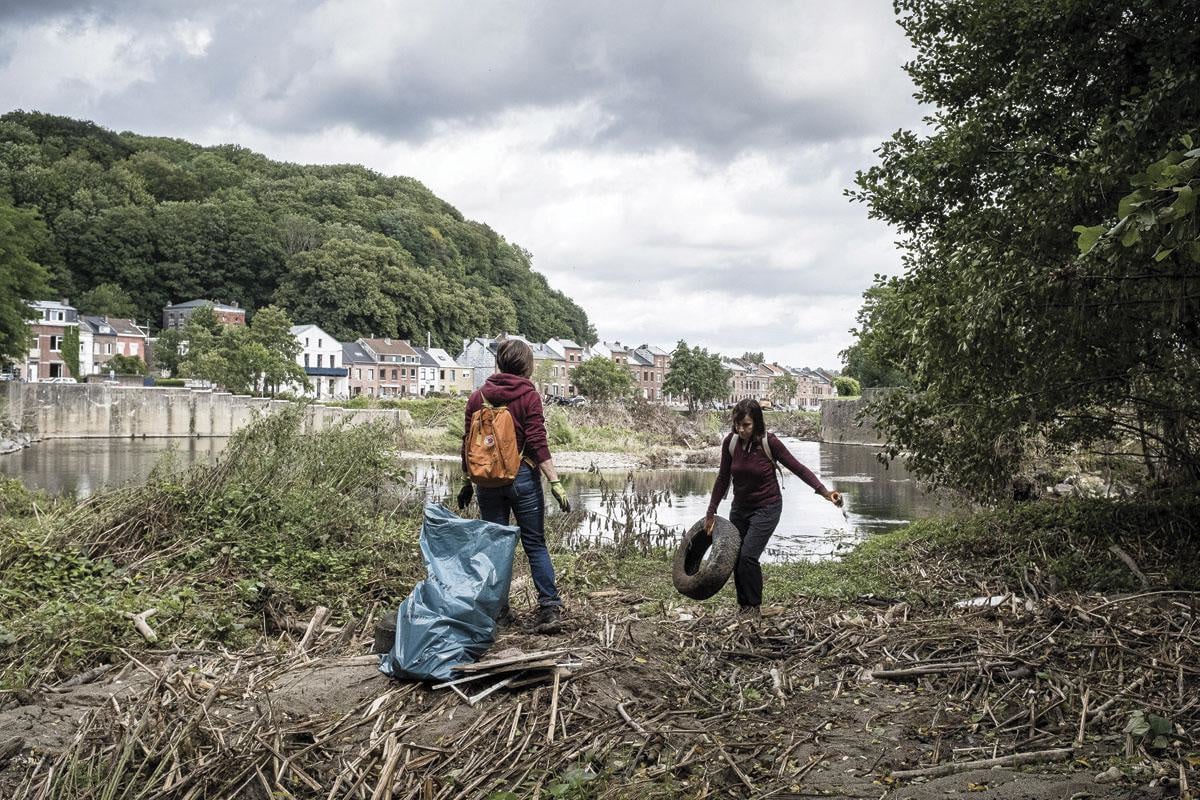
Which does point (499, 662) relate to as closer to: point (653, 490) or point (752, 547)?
point (752, 547)

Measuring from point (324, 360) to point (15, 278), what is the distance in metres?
52.2

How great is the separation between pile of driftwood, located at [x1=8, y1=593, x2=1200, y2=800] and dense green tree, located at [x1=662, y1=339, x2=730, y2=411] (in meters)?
96.5

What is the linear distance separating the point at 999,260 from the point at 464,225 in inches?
5821

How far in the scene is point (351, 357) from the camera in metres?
106

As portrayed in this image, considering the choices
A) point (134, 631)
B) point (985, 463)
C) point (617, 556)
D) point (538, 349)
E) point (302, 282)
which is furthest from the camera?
point (538, 349)

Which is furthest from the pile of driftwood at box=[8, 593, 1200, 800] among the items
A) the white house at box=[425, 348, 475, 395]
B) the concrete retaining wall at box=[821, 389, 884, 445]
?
the white house at box=[425, 348, 475, 395]

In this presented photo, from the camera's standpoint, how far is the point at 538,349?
121 meters

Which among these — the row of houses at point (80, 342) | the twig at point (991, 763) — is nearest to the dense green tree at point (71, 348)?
the row of houses at point (80, 342)

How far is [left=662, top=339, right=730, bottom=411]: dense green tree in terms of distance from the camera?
104 meters

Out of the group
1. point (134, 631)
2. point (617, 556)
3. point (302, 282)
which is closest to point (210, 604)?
point (134, 631)

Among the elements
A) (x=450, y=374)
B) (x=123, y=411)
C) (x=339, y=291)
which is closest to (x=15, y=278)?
(x=123, y=411)

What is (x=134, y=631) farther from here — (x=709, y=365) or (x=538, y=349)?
(x=538, y=349)

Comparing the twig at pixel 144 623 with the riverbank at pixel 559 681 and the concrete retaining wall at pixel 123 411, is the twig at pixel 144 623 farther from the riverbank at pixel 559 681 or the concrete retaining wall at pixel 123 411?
the concrete retaining wall at pixel 123 411

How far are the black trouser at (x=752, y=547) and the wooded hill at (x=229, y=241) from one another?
10174cm
